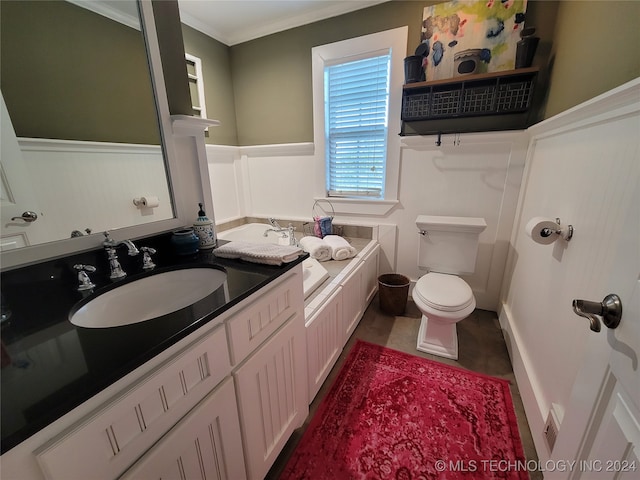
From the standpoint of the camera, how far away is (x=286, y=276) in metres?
1.01

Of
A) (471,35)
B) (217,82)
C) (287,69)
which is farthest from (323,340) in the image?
(217,82)

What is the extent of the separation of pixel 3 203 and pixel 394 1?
8.24 ft

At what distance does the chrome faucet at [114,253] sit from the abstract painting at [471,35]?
7.19 ft

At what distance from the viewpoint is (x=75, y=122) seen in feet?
2.99

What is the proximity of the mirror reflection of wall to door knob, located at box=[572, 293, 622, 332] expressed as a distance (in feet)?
4.72

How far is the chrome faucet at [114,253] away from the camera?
90 centimetres

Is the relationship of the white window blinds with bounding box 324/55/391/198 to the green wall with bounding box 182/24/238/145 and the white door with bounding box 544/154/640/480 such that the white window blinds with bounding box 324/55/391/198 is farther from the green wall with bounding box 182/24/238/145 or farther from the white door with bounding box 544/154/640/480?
the white door with bounding box 544/154/640/480

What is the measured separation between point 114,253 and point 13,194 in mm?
294

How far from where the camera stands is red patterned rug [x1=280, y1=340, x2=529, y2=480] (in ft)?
3.72

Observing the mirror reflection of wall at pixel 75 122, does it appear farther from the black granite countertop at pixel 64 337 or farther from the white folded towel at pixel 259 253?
→ the white folded towel at pixel 259 253

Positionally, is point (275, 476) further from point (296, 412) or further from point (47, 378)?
point (47, 378)

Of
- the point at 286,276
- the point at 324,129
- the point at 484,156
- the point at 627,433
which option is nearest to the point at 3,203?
the point at 286,276

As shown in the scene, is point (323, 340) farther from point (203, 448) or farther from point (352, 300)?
point (203, 448)

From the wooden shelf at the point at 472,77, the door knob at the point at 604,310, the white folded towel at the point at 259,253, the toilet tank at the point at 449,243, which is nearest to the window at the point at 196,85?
the wooden shelf at the point at 472,77
